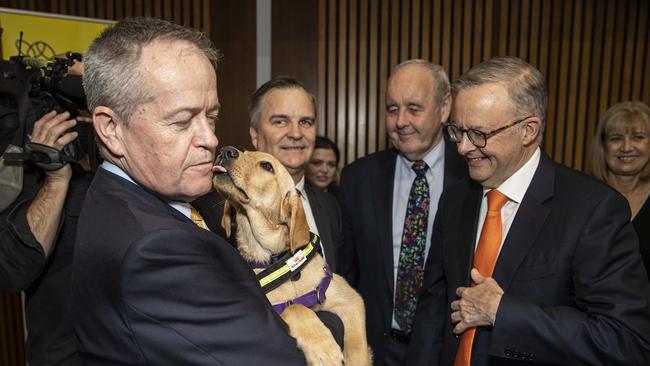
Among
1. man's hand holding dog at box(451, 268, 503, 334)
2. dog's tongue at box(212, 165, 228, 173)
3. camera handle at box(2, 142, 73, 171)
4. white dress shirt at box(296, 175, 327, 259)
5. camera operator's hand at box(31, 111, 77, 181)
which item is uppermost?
camera operator's hand at box(31, 111, 77, 181)

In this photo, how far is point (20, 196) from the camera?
6.03ft

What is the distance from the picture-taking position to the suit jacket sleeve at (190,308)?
0.81 m

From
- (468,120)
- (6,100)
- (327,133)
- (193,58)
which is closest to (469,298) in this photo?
(468,120)

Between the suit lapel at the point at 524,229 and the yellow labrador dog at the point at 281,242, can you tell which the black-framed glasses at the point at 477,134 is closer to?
the suit lapel at the point at 524,229

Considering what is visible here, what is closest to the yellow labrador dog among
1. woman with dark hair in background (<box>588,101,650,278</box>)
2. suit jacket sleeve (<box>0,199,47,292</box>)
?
suit jacket sleeve (<box>0,199,47,292</box>)

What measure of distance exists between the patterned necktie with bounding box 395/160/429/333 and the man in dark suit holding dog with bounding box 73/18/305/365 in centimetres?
154

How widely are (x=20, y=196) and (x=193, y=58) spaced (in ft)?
4.60

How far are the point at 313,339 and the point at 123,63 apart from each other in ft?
2.86

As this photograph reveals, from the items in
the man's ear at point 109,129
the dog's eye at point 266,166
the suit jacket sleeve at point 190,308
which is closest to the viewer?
the suit jacket sleeve at point 190,308

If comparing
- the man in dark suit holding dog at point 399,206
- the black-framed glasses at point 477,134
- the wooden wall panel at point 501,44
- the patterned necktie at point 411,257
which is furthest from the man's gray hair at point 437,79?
the wooden wall panel at point 501,44

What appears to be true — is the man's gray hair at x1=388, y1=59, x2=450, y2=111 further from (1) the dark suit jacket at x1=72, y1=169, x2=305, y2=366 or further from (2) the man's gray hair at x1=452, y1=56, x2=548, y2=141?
(1) the dark suit jacket at x1=72, y1=169, x2=305, y2=366

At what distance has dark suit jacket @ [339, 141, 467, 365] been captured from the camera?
246 cm

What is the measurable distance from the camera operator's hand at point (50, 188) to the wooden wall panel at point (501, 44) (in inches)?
135

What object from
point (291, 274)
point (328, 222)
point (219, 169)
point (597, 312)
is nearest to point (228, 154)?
point (219, 169)
